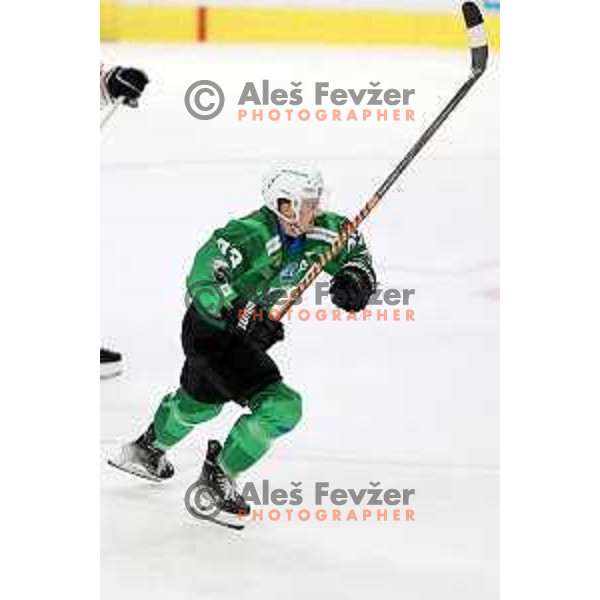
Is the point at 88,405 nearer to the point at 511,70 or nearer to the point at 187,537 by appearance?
the point at 187,537

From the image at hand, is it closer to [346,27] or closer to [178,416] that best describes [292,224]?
[178,416]

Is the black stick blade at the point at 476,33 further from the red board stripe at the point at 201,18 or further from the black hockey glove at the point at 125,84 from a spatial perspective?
the red board stripe at the point at 201,18

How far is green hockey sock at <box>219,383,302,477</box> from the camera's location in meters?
2.34

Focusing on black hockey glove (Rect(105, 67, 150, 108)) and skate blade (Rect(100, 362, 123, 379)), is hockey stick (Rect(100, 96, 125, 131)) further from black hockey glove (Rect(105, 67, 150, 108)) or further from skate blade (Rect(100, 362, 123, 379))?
skate blade (Rect(100, 362, 123, 379))

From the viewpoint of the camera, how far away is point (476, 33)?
240 cm

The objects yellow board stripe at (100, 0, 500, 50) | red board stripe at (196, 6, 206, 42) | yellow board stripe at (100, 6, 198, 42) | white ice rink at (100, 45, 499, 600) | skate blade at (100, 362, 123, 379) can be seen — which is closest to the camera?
white ice rink at (100, 45, 499, 600)

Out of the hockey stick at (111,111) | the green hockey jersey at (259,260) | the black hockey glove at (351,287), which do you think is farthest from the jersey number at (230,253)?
the hockey stick at (111,111)

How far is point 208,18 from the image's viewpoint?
4.82m

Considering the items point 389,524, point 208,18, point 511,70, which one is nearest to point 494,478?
point 389,524

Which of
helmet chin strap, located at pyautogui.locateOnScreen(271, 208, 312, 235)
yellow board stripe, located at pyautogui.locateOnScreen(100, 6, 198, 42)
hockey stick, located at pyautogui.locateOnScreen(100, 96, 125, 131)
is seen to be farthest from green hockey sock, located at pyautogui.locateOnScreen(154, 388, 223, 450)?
yellow board stripe, located at pyautogui.locateOnScreen(100, 6, 198, 42)

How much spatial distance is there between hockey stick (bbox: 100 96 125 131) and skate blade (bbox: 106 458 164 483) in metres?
0.45

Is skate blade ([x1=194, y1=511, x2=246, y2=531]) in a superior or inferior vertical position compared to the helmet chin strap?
inferior

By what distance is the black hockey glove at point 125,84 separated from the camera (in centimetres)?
247

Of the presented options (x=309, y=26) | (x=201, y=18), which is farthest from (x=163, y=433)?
(x=201, y=18)
